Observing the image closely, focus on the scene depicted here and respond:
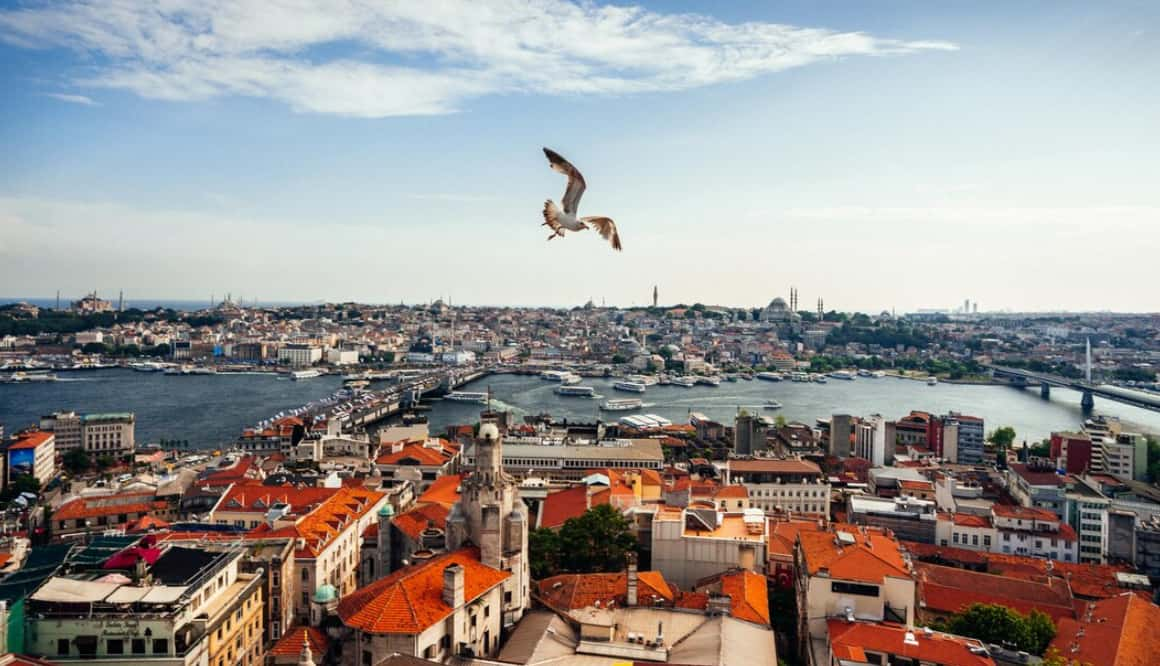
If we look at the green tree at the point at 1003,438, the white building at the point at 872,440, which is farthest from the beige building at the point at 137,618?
the green tree at the point at 1003,438

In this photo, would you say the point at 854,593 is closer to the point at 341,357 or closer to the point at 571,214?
the point at 571,214

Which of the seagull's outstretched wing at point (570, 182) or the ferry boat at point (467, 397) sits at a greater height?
the seagull's outstretched wing at point (570, 182)

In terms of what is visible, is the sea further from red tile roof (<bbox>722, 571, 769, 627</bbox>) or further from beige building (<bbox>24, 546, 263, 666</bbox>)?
red tile roof (<bbox>722, 571, 769, 627</bbox>)

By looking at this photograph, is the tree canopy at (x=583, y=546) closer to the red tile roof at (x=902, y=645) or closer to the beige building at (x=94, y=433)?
the red tile roof at (x=902, y=645)

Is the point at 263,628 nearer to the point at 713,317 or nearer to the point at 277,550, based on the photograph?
the point at 277,550

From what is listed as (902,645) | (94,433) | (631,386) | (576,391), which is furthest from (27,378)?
(902,645)

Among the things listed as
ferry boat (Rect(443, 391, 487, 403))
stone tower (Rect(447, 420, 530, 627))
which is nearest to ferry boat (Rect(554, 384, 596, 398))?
ferry boat (Rect(443, 391, 487, 403))

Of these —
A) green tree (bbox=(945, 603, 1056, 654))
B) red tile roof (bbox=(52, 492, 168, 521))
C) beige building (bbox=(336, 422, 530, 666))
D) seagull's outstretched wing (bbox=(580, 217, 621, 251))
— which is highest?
seagull's outstretched wing (bbox=(580, 217, 621, 251))
